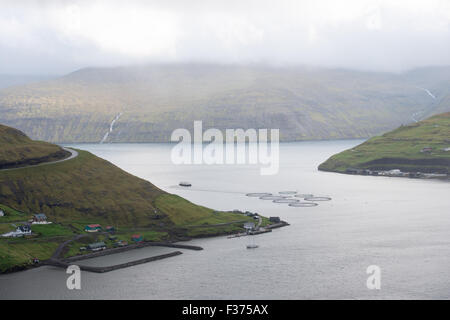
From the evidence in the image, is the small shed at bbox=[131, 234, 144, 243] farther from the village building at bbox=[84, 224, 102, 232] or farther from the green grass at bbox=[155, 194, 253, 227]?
the green grass at bbox=[155, 194, 253, 227]

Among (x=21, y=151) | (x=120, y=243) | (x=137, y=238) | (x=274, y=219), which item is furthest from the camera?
(x=21, y=151)

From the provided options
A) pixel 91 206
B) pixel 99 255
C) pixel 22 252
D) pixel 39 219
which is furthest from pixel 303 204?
pixel 22 252

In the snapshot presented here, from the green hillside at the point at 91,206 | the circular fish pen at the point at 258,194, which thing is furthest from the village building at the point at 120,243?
the circular fish pen at the point at 258,194

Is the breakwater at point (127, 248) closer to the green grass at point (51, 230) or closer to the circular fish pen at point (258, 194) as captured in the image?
the green grass at point (51, 230)

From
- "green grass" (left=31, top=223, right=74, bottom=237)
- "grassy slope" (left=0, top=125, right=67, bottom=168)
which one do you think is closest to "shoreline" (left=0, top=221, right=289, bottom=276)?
"green grass" (left=31, top=223, right=74, bottom=237)

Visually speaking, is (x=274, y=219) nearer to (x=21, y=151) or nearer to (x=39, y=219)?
(x=39, y=219)
